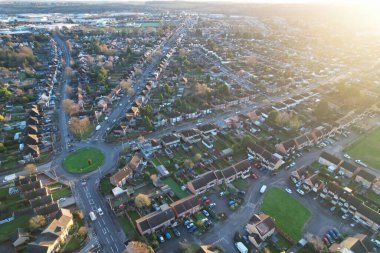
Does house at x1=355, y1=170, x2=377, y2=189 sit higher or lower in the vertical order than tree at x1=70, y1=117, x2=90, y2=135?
higher

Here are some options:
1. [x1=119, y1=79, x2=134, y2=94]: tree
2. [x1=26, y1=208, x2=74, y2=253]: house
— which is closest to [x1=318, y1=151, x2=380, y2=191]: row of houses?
[x1=26, y1=208, x2=74, y2=253]: house

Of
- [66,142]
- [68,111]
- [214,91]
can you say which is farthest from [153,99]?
[66,142]

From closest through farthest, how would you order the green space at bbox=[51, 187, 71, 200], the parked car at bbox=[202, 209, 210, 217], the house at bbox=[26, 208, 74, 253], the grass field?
the house at bbox=[26, 208, 74, 253] → the parked car at bbox=[202, 209, 210, 217] → the green space at bbox=[51, 187, 71, 200] → the grass field

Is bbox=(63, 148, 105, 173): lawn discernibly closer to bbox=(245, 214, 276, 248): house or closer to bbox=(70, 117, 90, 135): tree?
bbox=(70, 117, 90, 135): tree

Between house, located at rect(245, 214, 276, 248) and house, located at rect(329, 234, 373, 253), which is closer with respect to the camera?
house, located at rect(329, 234, 373, 253)

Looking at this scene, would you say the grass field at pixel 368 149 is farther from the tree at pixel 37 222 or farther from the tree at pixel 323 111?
the tree at pixel 37 222

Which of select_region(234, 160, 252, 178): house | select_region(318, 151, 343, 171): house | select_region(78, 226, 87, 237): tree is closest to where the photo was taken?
select_region(78, 226, 87, 237): tree
